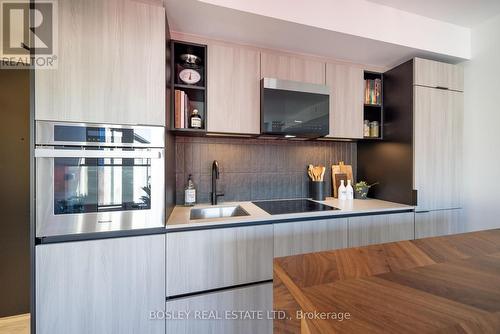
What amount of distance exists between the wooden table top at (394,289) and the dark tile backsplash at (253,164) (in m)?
1.22

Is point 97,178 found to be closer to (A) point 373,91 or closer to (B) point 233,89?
(B) point 233,89

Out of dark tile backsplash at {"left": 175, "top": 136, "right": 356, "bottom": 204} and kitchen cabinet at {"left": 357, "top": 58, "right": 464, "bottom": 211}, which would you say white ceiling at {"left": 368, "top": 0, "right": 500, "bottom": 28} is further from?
dark tile backsplash at {"left": 175, "top": 136, "right": 356, "bottom": 204}

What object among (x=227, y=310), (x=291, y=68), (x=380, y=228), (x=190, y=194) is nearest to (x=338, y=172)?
(x=380, y=228)

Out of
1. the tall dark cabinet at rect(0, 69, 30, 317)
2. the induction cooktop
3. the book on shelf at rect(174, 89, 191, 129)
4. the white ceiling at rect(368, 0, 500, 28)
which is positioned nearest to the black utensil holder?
the induction cooktop

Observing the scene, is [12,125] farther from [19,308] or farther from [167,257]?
[167,257]

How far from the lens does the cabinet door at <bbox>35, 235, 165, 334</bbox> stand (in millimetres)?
1060

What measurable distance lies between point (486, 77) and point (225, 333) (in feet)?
9.57

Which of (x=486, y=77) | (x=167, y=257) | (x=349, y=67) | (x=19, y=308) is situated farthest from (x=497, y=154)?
(x=19, y=308)

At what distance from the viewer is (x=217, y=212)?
1.76m

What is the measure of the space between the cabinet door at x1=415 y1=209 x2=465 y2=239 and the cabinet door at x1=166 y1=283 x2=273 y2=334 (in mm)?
1424

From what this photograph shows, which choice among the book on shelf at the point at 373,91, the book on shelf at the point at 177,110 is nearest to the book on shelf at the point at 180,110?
the book on shelf at the point at 177,110

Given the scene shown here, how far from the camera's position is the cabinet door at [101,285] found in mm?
1060

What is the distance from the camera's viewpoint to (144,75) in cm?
121

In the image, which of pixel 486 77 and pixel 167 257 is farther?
pixel 486 77
